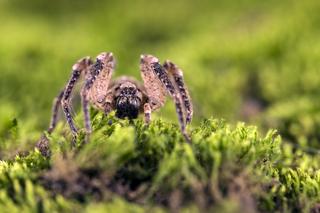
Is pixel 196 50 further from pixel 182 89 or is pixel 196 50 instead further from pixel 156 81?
pixel 182 89

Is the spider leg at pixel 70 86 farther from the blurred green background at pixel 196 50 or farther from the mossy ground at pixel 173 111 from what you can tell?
the blurred green background at pixel 196 50

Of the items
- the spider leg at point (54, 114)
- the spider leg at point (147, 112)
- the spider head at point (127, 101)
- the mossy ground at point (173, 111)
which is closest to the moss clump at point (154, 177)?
the mossy ground at point (173, 111)

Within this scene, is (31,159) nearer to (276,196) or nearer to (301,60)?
(276,196)

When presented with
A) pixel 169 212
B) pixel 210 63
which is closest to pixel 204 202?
pixel 169 212

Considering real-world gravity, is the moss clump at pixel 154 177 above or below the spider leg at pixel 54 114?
below

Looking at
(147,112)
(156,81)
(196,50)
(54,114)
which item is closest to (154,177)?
(147,112)

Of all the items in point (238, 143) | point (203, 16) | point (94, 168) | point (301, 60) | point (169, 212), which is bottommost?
point (169, 212)

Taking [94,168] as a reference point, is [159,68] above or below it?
above

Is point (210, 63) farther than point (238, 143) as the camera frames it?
Yes
